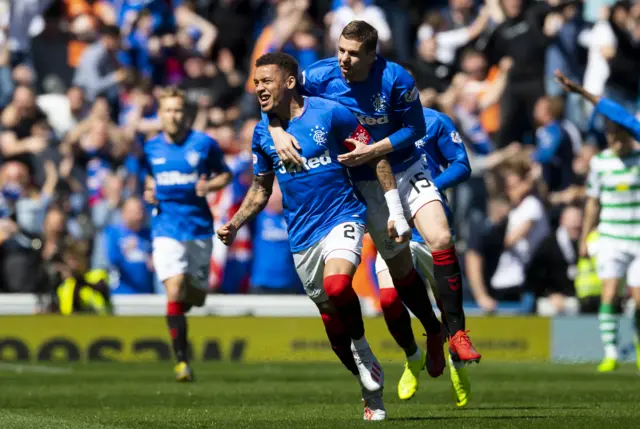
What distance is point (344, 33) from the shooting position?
974 cm

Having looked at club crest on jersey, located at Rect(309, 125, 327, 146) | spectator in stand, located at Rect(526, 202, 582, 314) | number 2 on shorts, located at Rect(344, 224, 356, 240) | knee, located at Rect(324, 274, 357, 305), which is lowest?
spectator in stand, located at Rect(526, 202, 582, 314)

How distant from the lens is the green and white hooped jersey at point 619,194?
51.2 ft

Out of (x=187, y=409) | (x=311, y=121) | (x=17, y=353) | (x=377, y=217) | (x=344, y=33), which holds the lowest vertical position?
(x=17, y=353)

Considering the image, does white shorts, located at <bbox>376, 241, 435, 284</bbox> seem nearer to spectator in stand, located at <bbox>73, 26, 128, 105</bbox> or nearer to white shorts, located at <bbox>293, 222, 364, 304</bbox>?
white shorts, located at <bbox>293, 222, 364, 304</bbox>

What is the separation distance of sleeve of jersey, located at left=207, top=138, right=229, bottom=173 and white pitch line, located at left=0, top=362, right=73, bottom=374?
3.10 m

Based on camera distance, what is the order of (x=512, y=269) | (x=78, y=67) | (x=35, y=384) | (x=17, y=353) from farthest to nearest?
1. (x=78, y=67)
2. (x=512, y=269)
3. (x=17, y=353)
4. (x=35, y=384)

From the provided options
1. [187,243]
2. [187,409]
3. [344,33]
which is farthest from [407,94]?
[187,243]

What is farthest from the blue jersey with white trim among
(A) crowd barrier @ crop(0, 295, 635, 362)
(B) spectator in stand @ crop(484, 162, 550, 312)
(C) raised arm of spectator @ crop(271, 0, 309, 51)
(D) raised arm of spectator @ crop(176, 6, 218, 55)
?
(D) raised arm of spectator @ crop(176, 6, 218, 55)

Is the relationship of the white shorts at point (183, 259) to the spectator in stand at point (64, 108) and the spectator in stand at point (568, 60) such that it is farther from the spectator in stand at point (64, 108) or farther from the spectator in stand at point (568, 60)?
the spectator in stand at point (568, 60)

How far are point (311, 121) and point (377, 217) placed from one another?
115 cm

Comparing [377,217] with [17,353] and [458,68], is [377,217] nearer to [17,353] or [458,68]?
[17,353]

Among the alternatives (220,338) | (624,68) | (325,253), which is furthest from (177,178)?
(624,68)

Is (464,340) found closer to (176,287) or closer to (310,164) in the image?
(310,164)

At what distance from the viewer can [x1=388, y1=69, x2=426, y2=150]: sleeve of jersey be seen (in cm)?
991
